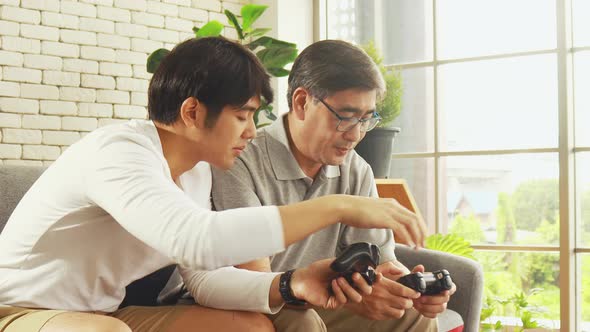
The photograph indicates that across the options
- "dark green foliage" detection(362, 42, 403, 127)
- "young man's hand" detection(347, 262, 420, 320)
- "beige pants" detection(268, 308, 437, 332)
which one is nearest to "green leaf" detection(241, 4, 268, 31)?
"dark green foliage" detection(362, 42, 403, 127)

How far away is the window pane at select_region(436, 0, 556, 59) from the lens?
3.82 metres

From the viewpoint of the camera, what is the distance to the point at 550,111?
12.4 ft

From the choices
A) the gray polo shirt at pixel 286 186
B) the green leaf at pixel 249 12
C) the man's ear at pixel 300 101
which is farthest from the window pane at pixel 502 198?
the man's ear at pixel 300 101

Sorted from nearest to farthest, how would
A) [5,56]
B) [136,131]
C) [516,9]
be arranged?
[136,131] < [5,56] < [516,9]

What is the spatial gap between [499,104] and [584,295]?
0.96m

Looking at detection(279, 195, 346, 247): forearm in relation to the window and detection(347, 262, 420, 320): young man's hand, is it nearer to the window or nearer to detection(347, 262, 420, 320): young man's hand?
detection(347, 262, 420, 320): young man's hand

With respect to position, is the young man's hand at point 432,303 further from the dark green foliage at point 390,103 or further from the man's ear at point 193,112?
the dark green foliage at point 390,103

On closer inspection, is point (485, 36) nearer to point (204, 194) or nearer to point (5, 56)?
point (5, 56)

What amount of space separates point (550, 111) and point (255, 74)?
8.17ft

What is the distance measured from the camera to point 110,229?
59.6 inches

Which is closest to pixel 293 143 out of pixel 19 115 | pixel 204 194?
pixel 204 194

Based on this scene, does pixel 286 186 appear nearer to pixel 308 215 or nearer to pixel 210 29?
pixel 308 215

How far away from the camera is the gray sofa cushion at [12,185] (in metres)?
1.95

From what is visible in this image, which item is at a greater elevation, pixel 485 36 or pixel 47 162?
pixel 485 36
